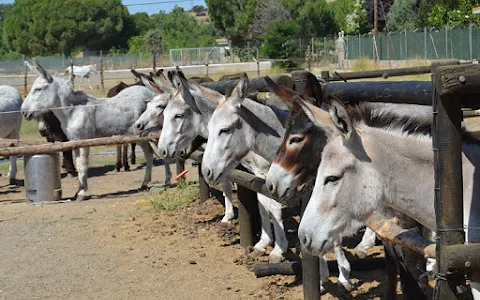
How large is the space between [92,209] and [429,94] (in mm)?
7812

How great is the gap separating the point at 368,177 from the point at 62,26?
72.2m

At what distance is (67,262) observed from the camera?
8.17 m

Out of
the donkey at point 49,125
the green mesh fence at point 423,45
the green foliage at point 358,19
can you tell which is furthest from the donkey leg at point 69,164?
the green foliage at point 358,19

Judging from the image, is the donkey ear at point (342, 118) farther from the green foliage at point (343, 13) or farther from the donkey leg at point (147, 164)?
the green foliage at point (343, 13)

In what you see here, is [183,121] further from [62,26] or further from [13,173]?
[62,26]

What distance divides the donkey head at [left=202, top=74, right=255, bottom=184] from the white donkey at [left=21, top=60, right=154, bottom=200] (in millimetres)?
6480

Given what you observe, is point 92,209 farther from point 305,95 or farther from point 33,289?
point 305,95

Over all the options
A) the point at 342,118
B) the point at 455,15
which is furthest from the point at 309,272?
the point at 455,15

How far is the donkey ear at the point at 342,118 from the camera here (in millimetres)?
3748

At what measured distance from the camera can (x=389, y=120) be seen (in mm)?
3973

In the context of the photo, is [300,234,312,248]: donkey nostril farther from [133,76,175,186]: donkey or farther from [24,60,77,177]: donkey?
[24,60,77,177]: donkey

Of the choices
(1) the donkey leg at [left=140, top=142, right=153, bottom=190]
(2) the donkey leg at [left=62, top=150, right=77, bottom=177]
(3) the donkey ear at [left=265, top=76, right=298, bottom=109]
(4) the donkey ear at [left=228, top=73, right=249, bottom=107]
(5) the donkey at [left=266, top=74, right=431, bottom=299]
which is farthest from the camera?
(2) the donkey leg at [left=62, top=150, right=77, bottom=177]

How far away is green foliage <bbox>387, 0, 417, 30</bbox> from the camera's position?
185 ft

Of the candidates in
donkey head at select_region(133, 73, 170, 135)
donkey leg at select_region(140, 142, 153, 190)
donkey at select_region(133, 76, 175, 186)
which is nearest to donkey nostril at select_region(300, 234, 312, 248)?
donkey at select_region(133, 76, 175, 186)
